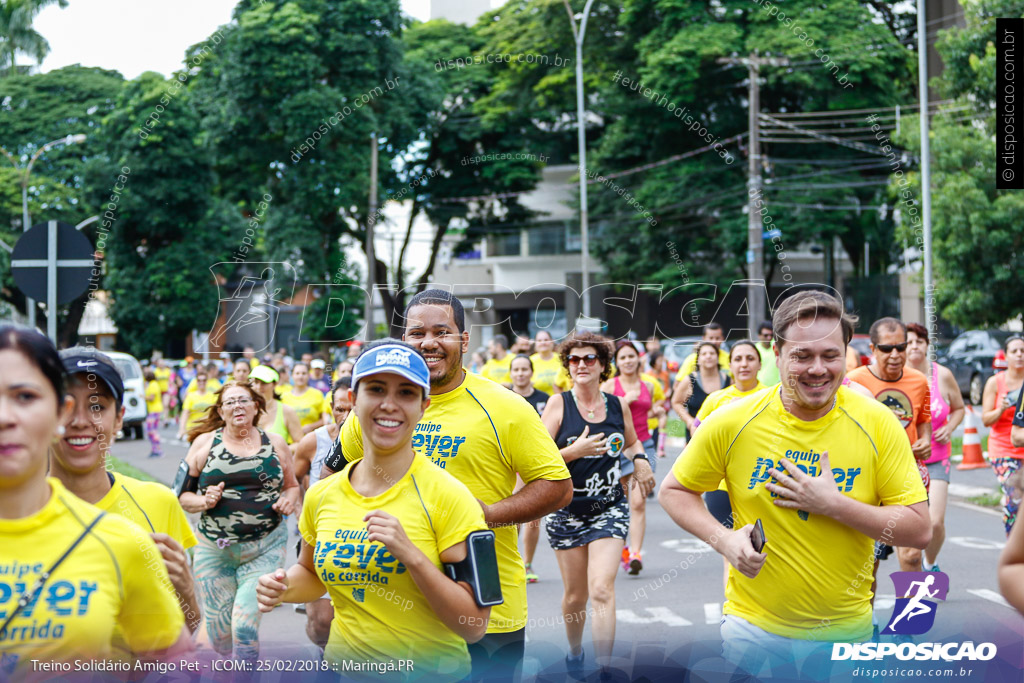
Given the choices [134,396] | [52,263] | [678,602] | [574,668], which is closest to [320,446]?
[52,263]

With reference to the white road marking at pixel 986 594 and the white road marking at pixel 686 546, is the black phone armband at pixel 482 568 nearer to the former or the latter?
the white road marking at pixel 986 594

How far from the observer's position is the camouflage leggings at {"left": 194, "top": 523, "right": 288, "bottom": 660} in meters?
5.95

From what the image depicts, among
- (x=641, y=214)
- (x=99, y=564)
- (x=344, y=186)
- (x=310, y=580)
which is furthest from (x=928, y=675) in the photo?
(x=641, y=214)

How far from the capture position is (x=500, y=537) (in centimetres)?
421

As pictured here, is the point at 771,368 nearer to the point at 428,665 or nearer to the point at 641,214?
the point at 428,665

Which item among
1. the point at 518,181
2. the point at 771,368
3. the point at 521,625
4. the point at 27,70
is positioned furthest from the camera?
the point at 27,70

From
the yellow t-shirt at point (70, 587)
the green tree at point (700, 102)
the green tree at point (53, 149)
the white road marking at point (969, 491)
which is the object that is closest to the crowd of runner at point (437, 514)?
the yellow t-shirt at point (70, 587)

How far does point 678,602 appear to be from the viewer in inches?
313

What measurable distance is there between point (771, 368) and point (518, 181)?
77.4 feet

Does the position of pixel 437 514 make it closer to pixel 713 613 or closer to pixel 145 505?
pixel 145 505

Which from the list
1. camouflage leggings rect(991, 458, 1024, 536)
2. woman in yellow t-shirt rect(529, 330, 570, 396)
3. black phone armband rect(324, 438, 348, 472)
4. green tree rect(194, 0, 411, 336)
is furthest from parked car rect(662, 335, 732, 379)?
black phone armband rect(324, 438, 348, 472)

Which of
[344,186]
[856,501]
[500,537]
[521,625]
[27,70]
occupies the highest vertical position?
[27,70]

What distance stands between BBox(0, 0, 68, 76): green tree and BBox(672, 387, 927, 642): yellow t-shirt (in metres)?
41.6

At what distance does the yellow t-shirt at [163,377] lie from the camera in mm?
26266
